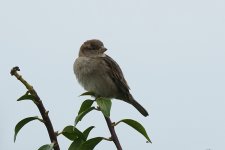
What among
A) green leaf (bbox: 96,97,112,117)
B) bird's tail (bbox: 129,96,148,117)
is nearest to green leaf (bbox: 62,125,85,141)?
green leaf (bbox: 96,97,112,117)

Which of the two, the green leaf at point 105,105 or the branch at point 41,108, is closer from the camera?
the branch at point 41,108

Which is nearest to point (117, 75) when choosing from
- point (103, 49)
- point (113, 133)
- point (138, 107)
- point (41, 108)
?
point (138, 107)

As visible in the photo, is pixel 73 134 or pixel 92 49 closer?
pixel 73 134

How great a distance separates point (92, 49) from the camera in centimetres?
523

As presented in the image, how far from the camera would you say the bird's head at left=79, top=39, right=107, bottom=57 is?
5.14m

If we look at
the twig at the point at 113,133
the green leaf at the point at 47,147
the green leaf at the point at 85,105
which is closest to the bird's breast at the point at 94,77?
the green leaf at the point at 85,105

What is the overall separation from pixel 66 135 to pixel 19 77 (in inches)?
14.2

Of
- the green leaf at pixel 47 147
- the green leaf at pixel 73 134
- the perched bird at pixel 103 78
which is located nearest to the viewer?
the green leaf at pixel 47 147

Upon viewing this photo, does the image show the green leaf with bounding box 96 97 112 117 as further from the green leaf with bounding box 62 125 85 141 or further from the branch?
the branch

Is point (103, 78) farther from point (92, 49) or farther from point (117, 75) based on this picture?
point (92, 49)

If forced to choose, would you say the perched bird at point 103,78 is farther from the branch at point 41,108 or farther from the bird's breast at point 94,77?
the branch at point 41,108

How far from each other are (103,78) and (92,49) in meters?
0.60

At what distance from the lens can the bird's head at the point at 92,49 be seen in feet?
16.9

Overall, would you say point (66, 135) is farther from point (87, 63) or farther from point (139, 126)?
point (87, 63)
